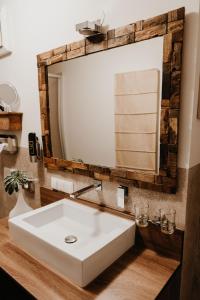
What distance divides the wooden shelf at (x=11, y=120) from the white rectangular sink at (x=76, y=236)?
0.69m

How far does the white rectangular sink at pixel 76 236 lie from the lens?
86 centimetres

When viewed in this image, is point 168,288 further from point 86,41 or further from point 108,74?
point 86,41

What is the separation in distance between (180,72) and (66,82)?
700 millimetres

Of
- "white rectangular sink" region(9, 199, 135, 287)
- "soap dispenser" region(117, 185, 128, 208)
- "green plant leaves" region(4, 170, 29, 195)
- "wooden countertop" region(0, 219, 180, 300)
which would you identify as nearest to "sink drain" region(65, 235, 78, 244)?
"white rectangular sink" region(9, 199, 135, 287)

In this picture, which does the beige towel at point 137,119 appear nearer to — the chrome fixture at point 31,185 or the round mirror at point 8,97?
the chrome fixture at point 31,185

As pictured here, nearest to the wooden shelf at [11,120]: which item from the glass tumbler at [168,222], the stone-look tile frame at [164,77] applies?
the stone-look tile frame at [164,77]

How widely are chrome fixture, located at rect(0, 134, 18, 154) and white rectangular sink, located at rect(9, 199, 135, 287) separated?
68 centimetres

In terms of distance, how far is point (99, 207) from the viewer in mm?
1269

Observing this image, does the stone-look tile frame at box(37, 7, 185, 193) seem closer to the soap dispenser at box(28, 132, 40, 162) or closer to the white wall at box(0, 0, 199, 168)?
the white wall at box(0, 0, 199, 168)

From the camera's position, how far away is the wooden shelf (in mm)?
1617

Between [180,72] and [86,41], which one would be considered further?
[86,41]

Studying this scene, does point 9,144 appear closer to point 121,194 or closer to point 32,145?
point 32,145

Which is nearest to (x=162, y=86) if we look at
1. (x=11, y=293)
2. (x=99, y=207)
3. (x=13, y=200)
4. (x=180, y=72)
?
(x=180, y=72)

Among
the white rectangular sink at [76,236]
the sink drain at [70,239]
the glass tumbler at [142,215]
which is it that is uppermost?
the glass tumbler at [142,215]
